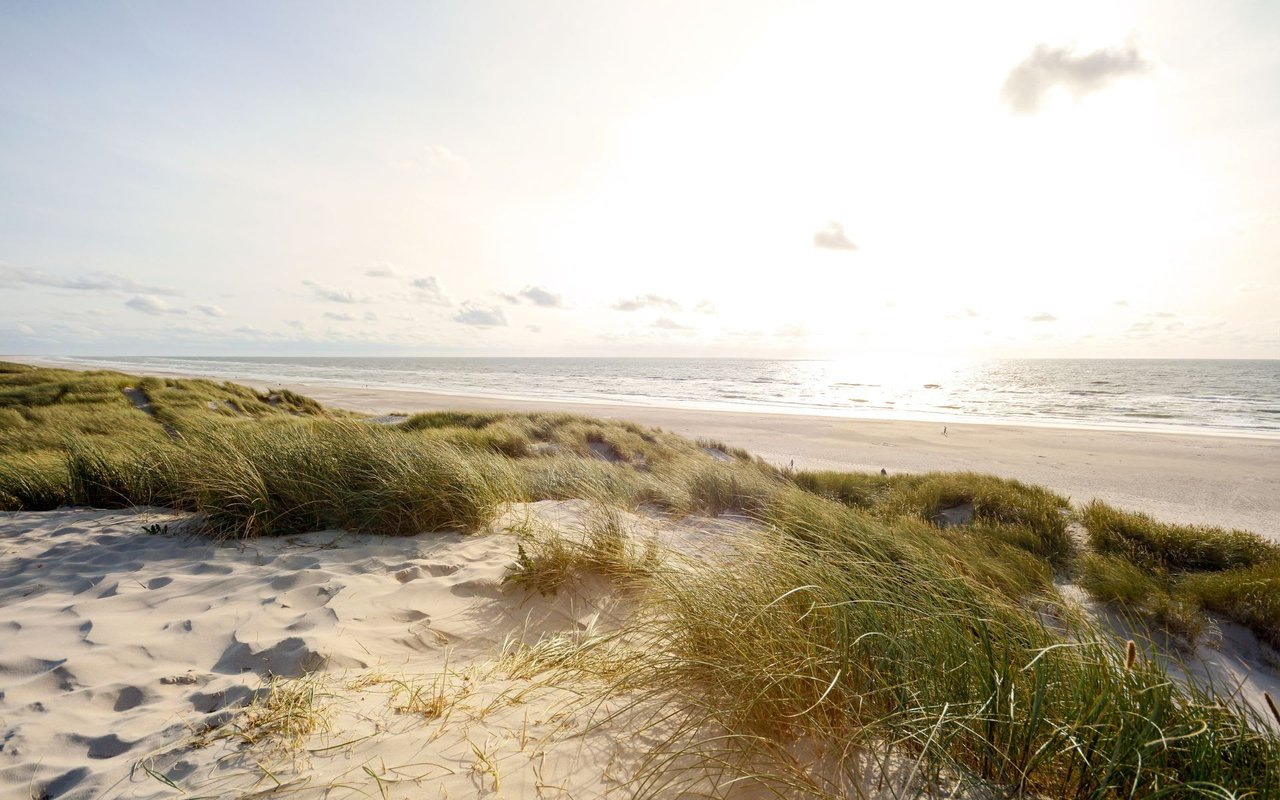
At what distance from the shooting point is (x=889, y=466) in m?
12.8

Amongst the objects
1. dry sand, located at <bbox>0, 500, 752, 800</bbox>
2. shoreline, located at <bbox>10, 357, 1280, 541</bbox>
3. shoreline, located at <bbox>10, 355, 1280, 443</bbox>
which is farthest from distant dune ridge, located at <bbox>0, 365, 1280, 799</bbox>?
Result: shoreline, located at <bbox>10, 355, 1280, 443</bbox>

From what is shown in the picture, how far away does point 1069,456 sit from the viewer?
14508 mm

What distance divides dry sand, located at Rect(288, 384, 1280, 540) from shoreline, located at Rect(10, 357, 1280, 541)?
1.0 inches

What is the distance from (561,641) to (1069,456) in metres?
16.5

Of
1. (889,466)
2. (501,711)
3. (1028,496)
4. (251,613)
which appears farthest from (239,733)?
(889,466)

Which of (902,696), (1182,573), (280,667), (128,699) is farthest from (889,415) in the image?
(128,699)

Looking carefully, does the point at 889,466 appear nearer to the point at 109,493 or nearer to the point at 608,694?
the point at 608,694

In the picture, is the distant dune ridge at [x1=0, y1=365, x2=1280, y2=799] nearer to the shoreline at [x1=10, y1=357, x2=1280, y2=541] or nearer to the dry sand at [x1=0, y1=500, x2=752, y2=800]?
the dry sand at [x1=0, y1=500, x2=752, y2=800]

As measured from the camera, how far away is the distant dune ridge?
6.10ft

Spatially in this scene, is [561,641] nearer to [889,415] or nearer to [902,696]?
[902,696]

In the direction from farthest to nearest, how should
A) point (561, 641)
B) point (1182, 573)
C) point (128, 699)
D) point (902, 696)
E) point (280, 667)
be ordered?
point (1182, 573)
point (561, 641)
point (280, 667)
point (128, 699)
point (902, 696)

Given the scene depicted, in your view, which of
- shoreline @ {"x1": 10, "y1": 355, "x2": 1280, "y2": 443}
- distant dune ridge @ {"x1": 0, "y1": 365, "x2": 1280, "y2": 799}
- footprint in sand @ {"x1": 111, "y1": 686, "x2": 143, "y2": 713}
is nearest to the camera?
distant dune ridge @ {"x1": 0, "y1": 365, "x2": 1280, "y2": 799}

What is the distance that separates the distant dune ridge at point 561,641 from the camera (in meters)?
1.86

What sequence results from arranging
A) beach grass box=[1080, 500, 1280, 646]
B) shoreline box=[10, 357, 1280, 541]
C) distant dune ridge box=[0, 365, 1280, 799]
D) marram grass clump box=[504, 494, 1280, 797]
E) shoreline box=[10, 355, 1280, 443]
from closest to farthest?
marram grass clump box=[504, 494, 1280, 797] < distant dune ridge box=[0, 365, 1280, 799] < beach grass box=[1080, 500, 1280, 646] < shoreline box=[10, 357, 1280, 541] < shoreline box=[10, 355, 1280, 443]
